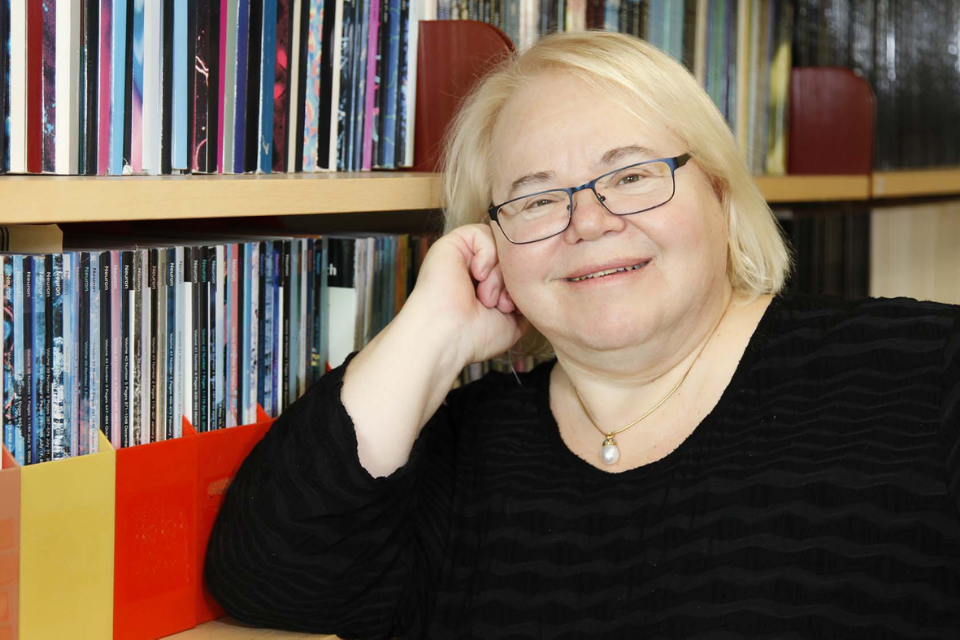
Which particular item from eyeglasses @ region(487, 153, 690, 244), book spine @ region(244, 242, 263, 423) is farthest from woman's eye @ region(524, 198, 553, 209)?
book spine @ region(244, 242, 263, 423)

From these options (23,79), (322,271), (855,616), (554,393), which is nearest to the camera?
(23,79)

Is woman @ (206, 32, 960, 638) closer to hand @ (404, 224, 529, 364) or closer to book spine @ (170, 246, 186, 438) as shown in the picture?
hand @ (404, 224, 529, 364)

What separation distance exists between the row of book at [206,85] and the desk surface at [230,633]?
19.7 inches

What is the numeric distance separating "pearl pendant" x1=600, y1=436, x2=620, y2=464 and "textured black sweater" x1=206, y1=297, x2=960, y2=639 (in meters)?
0.03

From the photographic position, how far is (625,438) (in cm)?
123

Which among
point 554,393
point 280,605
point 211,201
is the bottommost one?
point 280,605

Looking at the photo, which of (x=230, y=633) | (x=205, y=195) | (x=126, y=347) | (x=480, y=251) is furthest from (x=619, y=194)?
(x=230, y=633)

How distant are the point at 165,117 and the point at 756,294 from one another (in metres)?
0.71

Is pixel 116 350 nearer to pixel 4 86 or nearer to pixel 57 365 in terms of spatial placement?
pixel 57 365

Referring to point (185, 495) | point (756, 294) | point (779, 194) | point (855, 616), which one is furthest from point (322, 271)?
point (779, 194)

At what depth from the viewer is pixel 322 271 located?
1.24 meters

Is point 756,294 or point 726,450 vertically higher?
point 756,294

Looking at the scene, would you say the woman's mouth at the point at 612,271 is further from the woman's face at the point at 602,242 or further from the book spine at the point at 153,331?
the book spine at the point at 153,331

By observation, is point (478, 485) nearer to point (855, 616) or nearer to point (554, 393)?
point (554, 393)
